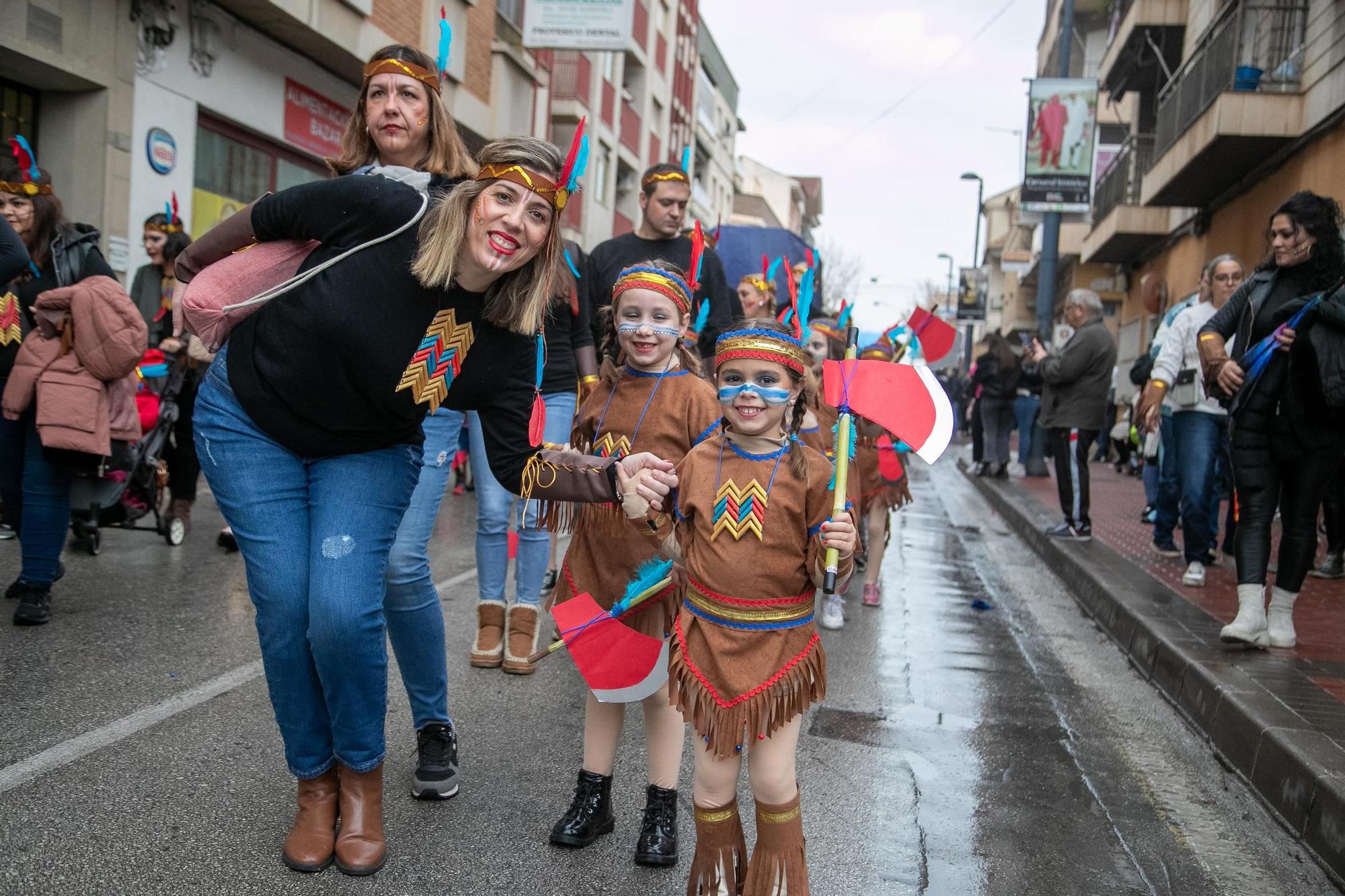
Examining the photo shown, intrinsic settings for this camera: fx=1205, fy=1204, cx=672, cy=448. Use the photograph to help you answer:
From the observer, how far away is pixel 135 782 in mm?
3391

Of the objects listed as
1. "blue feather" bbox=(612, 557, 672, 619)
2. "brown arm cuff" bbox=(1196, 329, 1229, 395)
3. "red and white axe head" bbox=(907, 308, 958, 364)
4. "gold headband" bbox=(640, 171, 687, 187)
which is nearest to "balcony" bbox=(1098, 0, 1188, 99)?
"brown arm cuff" bbox=(1196, 329, 1229, 395)

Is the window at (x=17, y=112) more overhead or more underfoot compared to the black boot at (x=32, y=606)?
more overhead

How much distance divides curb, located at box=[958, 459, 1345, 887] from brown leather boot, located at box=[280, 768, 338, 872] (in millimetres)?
2810

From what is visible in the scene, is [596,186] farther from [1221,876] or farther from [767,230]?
[1221,876]

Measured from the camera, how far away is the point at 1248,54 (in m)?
15.2

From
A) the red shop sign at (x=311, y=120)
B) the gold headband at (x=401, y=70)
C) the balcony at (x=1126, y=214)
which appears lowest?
the gold headband at (x=401, y=70)

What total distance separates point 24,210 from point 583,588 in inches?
132

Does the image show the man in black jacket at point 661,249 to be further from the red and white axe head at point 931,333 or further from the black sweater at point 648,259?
the red and white axe head at point 931,333

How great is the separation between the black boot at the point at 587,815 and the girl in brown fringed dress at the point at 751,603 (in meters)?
0.47

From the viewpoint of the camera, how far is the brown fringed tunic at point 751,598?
2.87 m

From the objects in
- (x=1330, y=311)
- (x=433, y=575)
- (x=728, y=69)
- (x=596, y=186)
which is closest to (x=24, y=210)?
(x=433, y=575)

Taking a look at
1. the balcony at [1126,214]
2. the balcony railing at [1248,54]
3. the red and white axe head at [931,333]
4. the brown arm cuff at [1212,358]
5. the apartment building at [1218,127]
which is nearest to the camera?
the red and white axe head at [931,333]

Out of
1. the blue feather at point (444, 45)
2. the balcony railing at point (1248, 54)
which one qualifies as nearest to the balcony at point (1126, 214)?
the balcony railing at point (1248, 54)

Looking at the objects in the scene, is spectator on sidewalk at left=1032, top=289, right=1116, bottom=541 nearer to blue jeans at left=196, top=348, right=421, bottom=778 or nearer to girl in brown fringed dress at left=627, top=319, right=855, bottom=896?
girl in brown fringed dress at left=627, top=319, right=855, bottom=896
